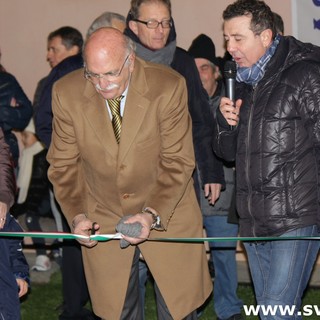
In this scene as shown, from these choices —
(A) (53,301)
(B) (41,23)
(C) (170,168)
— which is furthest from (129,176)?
(B) (41,23)

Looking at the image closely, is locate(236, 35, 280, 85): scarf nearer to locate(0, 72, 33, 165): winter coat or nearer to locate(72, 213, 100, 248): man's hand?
locate(72, 213, 100, 248): man's hand

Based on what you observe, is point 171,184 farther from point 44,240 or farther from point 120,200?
point 44,240

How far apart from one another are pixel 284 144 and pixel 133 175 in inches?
35.8

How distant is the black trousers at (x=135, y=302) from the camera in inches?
218

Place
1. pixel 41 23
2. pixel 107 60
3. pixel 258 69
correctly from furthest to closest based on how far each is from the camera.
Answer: pixel 41 23
pixel 258 69
pixel 107 60

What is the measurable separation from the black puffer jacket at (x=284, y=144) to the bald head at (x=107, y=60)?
783mm

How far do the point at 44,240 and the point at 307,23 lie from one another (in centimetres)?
351

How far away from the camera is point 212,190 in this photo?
6504 millimetres

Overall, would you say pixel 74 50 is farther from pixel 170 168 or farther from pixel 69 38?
A: pixel 170 168

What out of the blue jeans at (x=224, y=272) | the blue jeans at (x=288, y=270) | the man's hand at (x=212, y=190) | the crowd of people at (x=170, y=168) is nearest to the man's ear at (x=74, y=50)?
the blue jeans at (x=224, y=272)

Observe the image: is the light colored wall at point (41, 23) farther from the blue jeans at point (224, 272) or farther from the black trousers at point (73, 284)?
the black trousers at point (73, 284)

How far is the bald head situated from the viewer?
16.5 ft

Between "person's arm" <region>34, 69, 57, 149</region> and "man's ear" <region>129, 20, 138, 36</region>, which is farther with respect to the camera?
"person's arm" <region>34, 69, 57, 149</region>

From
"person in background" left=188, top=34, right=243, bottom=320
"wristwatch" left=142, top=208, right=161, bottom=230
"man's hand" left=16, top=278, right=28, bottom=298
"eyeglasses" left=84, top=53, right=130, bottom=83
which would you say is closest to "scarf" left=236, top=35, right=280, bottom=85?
"eyeglasses" left=84, top=53, right=130, bottom=83
